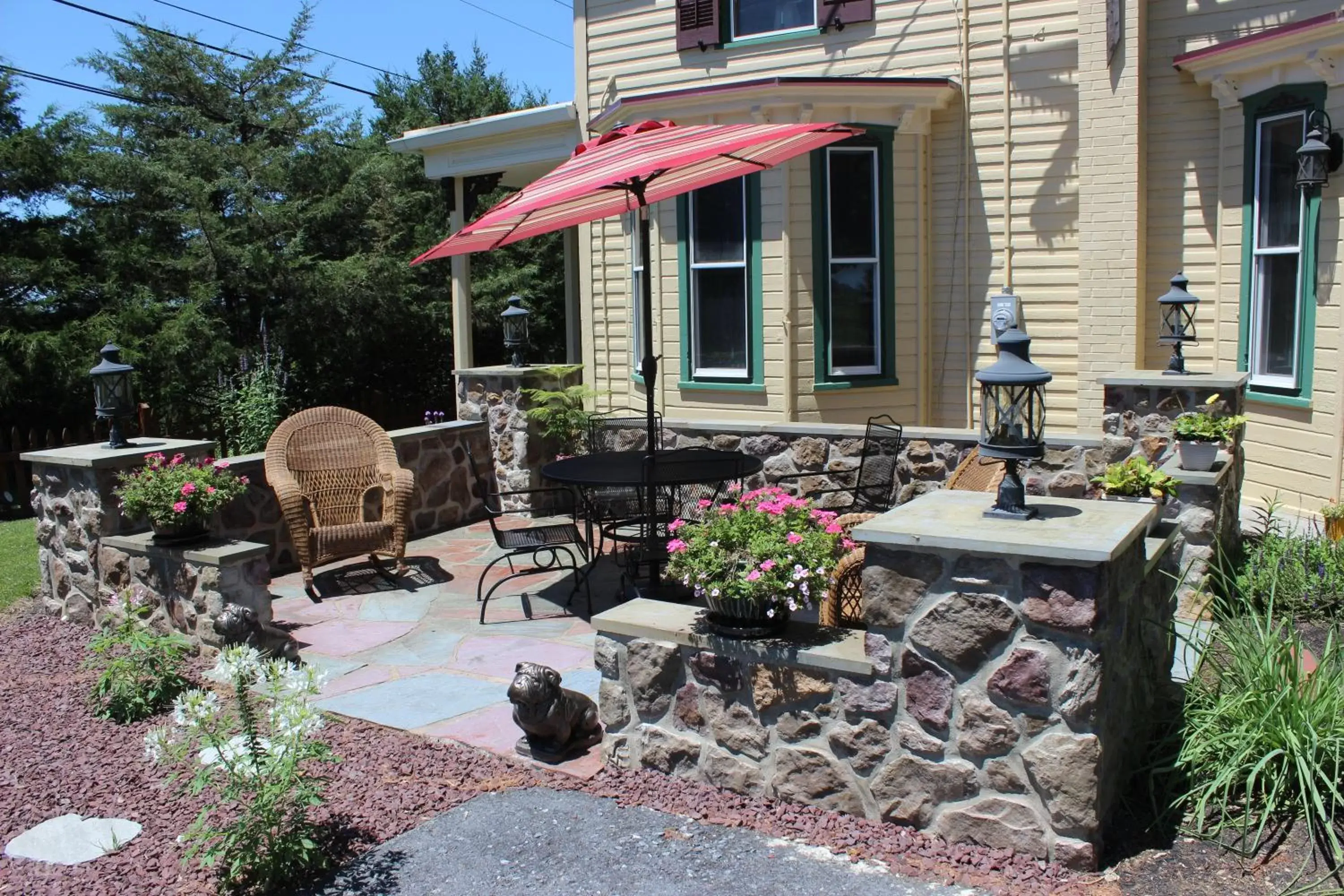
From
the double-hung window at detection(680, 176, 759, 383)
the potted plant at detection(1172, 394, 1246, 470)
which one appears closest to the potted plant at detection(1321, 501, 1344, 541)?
the potted plant at detection(1172, 394, 1246, 470)

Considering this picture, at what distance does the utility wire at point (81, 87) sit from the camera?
15.5 m

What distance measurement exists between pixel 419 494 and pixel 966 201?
5.21 m

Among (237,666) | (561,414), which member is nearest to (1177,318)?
(561,414)

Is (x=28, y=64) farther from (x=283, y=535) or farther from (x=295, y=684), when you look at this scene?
(x=295, y=684)

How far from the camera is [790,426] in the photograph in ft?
28.1

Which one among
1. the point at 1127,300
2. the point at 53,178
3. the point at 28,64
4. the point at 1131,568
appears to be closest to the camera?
the point at 1131,568

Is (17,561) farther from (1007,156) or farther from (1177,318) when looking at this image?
(1177,318)

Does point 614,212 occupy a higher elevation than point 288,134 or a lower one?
lower

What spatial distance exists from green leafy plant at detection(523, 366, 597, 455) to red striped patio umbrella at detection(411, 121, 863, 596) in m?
2.68

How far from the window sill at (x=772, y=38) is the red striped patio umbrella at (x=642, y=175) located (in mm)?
3387

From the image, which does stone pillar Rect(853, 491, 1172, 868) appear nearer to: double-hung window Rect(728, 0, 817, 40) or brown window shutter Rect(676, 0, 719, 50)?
double-hung window Rect(728, 0, 817, 40)

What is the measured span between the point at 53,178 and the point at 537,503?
8.62 meters

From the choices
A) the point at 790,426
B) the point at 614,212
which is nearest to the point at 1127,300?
the point at 790,426

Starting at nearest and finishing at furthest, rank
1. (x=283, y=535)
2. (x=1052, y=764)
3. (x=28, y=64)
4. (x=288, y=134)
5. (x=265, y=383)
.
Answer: (x=1052, y=764) < (x=283, y=535) < (x=265, y=383) < (x=28, y=64) < (x=288, y=134)
